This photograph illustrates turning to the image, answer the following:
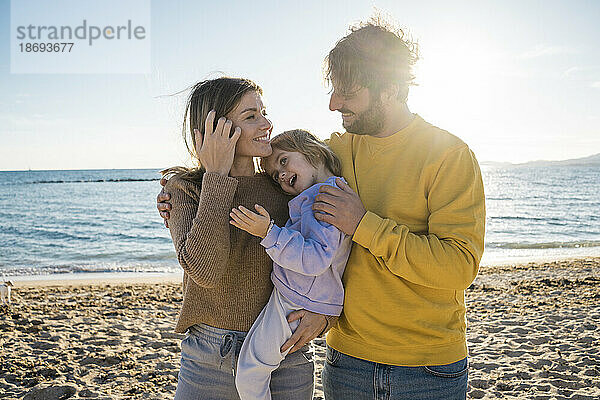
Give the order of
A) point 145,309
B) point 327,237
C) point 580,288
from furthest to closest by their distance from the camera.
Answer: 1. point 580,288
2. point 145,309
3. point 327,237

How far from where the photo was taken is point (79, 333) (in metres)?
6.18

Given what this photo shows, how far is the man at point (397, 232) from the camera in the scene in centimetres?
196

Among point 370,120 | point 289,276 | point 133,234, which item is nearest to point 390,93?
point 370,120

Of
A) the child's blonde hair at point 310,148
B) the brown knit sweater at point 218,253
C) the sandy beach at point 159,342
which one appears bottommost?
the sandy beach at point 159,342

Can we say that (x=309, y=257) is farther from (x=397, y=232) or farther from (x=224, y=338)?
(x=224, y=338)

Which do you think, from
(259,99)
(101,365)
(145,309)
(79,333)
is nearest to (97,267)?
(145,309)

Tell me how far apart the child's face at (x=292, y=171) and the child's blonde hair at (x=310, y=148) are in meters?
0.02

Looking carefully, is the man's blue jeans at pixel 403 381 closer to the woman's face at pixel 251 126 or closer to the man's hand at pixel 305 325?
the man's hand at pixel 305 325

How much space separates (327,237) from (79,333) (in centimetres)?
504

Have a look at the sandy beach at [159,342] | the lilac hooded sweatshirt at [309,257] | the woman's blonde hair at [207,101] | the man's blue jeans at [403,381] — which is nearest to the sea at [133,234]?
the sandy beach at [159,342]

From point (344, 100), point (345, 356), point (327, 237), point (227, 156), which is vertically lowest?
point (345, 356)

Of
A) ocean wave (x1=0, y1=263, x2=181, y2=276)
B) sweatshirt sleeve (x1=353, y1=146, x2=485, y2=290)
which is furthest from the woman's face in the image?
ocean wave (x1=0, y1=263, x2=181, y2=276)

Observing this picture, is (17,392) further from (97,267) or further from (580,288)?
(97,267)

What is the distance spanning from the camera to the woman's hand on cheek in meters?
2.26
